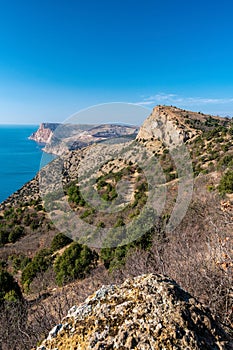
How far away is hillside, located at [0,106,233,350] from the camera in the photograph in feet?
20.0

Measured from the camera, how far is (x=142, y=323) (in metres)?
1.69

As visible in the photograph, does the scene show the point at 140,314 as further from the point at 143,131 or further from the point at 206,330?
the point at 143,131

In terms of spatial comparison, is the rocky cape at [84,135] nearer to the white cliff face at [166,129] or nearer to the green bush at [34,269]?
the white cliff face at [166,129]

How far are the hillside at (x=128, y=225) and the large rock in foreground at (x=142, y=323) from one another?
0.46 m

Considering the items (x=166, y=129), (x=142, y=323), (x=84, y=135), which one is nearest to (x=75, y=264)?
(x=142, y=323)

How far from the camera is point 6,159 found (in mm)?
113812

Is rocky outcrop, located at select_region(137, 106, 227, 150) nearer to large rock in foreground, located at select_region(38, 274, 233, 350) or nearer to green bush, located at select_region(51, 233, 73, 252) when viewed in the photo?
green bush, located at select_region(51, 233, 73, 252)

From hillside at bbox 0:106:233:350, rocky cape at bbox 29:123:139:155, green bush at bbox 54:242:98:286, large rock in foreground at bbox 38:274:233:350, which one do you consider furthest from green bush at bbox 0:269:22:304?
rocky cape at bbox 29:123:139:155

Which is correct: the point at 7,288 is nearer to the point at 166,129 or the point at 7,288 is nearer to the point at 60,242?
the point at 60,242

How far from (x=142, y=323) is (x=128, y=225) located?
14.7m

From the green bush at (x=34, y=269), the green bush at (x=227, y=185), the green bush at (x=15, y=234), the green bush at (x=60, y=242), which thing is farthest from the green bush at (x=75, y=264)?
the green bush at (x=15, y=234)

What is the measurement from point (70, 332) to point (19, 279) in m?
18.0

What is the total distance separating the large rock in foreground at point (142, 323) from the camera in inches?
62.2

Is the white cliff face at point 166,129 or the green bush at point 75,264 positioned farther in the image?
the white cliff face at point 166,129
